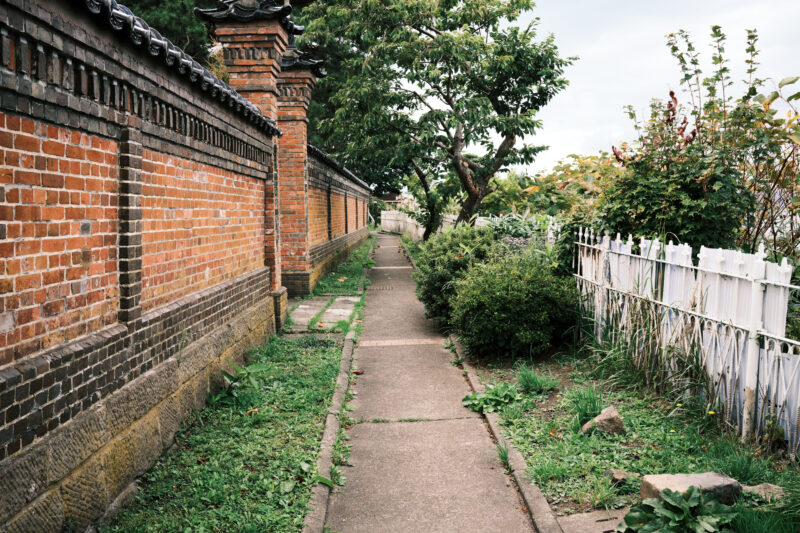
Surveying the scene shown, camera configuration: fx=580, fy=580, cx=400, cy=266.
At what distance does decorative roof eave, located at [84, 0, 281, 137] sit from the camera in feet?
11.2

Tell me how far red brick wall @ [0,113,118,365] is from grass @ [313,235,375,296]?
29.1 feet

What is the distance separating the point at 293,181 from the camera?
12219mm

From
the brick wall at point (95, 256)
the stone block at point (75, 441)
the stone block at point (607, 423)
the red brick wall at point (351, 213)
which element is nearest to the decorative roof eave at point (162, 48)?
the brick wall at point (95, 256)

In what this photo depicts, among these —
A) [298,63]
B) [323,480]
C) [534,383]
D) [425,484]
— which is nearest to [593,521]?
[425,484]

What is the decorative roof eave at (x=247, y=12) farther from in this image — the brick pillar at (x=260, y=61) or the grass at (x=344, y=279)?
the grass at (x=344, y=279)

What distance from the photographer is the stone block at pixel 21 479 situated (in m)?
2.69

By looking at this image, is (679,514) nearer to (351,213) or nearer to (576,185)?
(576,185)

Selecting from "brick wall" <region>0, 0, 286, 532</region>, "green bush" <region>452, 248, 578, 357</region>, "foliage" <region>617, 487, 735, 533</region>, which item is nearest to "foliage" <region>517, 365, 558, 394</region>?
"green bush" <region>452, 248, 578, 357</region>

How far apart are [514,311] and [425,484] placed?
3.19 metres

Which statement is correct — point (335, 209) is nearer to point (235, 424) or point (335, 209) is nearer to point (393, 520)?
point (235, 424)

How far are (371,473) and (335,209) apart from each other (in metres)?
15.0

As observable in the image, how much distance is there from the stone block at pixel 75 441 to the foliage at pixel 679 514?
3124 millimetres

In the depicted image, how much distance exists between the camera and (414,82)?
15.2m

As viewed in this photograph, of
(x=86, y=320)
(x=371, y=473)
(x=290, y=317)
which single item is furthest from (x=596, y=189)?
(x=86, y=320)
